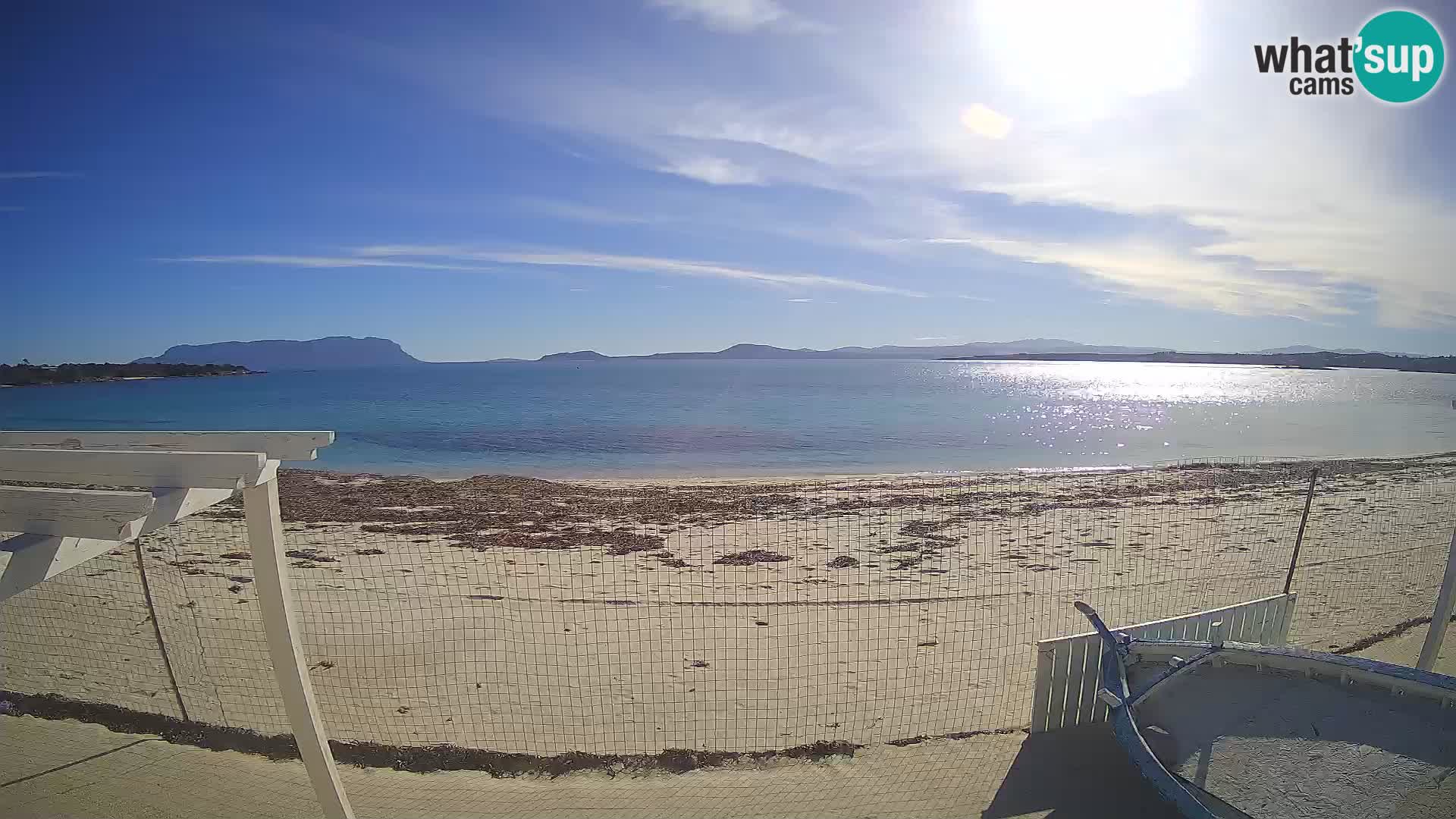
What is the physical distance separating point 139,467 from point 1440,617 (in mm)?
8486

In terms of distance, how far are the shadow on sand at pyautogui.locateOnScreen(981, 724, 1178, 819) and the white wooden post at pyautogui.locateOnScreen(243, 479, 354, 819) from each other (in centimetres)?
388

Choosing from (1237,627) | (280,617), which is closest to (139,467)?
(280,617)

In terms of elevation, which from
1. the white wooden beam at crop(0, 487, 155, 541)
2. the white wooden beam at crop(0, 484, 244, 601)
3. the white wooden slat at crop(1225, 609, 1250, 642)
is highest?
the white wooden beam at crop(0, 487, 155, 541)

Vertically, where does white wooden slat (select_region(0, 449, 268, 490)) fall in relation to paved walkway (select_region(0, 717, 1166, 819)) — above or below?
above

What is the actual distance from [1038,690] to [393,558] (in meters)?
9.62

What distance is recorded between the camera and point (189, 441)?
3662 millimetres

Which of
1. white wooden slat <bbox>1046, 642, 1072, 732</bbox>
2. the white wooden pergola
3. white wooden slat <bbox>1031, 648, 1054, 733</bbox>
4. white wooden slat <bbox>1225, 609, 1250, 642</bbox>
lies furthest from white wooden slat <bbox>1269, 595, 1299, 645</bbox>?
the white wooden pergola

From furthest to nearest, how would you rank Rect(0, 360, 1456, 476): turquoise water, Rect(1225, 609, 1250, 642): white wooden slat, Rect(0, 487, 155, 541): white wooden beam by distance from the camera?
Rect(0, 360, 1456, 476): turquoise water, Rect(1225, 609, 1250, 642): white wooden slat, Rect(0, 487, 155, 541): white wooden beam

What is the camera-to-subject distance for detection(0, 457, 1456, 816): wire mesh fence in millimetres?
5152

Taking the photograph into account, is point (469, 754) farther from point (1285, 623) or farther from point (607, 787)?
point (1285, 623)

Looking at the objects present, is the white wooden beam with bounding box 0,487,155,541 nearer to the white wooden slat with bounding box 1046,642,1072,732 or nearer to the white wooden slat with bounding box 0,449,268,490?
the white wooden slat with bounding box 0,449,268,490

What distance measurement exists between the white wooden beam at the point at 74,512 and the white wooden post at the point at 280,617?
714 mm

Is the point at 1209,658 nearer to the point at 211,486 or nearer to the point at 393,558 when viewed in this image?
the point at 211,486

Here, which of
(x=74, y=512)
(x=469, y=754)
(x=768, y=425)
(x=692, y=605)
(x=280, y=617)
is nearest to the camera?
(x=74, y=512)
